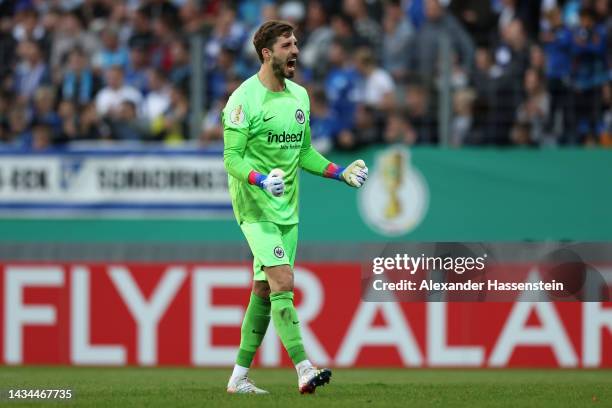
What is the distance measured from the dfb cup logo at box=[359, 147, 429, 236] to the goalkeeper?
590 cm

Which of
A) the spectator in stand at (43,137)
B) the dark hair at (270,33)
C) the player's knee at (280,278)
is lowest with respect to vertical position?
the player's knee at (280,278)

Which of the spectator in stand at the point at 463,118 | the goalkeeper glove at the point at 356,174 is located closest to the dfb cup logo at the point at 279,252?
the goalkeeper glove at the point at 356,174

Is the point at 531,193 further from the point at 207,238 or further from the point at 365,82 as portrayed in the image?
the point at 207,238

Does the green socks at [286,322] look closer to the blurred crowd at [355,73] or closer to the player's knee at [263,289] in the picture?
the player's knee at [263,289]

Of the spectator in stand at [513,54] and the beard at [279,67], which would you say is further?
the spectator in stand at [513,54]

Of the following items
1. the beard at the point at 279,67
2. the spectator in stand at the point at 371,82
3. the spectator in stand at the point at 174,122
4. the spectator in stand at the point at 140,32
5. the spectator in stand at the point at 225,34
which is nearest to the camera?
the beard at the point at 279,67

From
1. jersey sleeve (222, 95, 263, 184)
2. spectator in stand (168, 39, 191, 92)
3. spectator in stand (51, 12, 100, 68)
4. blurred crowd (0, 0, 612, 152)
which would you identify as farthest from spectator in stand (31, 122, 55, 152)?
jersey sleeve (222, 95, 263, 184)

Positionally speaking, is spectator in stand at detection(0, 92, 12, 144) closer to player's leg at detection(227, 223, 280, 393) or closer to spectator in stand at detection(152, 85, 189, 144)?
spectator in stand at detection(152, 85, 189, 144)

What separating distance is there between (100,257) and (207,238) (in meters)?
1.55

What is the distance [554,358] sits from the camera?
1297 centimetres

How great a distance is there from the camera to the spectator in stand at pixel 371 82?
14859 mm

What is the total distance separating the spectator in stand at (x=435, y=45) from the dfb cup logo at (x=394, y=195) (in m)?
1.01

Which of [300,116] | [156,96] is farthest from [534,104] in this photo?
[300,116]

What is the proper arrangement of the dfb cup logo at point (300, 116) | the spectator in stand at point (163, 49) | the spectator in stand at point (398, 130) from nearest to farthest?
the dfb cup logo at point (300, 116) < the spectator in stand at point (398, 130) < the spectator in stand at point (163, 49)
